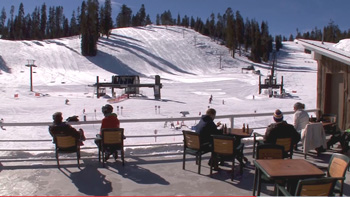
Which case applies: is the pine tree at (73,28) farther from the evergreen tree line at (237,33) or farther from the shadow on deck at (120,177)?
the shadow on deck at (120,177)

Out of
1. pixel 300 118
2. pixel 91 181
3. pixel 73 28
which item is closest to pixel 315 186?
pixel 91 181

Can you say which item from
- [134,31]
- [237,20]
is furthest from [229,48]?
[134,31]

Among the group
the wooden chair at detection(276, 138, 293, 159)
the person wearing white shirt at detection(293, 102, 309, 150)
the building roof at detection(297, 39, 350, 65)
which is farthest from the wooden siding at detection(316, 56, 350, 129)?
the wooden chair at detection(276, 138, 293, 159)

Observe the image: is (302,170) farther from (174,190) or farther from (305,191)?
(174,190)

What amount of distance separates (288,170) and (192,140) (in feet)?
6.57

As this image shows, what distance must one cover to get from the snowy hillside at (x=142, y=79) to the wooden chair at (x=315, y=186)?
11.4 metres

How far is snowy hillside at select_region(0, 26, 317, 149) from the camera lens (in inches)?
834

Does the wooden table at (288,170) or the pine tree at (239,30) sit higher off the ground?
the pine tree at (239,30)

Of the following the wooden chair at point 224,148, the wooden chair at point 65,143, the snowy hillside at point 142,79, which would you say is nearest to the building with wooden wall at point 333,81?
the wooden chair at point 224,148

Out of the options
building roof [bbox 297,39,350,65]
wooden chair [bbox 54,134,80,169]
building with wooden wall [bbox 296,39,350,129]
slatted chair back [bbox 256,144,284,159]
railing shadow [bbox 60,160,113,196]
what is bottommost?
railing shadow [bbox 60,160,113,196]

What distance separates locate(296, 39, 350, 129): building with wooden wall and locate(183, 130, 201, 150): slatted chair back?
4.37 metres

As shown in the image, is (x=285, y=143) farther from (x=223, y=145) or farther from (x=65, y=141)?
(x=65, y=141)

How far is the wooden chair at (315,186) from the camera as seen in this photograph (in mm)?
2734

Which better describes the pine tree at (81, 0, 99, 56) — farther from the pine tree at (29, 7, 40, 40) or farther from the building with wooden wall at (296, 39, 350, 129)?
the building with wooden wall at (296, 39, 350, 129)
